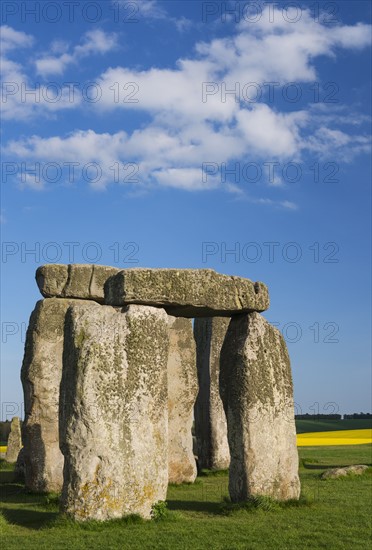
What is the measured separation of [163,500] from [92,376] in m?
2.41

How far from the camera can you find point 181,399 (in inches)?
757

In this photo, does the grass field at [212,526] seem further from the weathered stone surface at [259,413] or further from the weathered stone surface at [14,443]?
the weathered stone surface at [14,443]

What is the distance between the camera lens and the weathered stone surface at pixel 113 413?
12.1 meters

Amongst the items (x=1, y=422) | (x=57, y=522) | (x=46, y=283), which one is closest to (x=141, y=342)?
(x=57, y=522)

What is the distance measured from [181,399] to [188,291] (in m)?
6.55

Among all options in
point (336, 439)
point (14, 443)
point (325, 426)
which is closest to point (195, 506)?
point (14, 443)

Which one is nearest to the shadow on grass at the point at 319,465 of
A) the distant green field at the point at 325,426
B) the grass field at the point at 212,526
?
the grass field at the point at 212,526

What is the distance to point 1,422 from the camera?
4416 cm

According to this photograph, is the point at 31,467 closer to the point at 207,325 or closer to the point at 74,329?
the point at 74,329

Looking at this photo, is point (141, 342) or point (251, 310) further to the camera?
point (251, 310)

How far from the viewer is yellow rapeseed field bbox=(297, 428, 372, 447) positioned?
3553 centimetres

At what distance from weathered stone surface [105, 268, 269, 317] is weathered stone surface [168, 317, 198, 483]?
17.0 feet

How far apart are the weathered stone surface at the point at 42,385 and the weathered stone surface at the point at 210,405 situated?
5.94 metres

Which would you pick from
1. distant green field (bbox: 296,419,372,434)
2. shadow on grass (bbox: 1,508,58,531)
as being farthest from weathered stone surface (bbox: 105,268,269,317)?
distant green field (bbox: 296,419,372,434)
